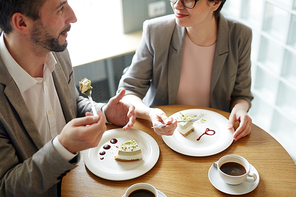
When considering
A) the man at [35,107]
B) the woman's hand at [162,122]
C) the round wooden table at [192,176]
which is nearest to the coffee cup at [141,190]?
the round wooden table at [192,176]

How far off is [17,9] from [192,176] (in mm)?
974

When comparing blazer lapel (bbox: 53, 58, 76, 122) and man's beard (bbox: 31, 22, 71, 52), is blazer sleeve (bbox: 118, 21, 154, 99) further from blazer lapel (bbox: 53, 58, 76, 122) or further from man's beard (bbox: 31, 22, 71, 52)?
man's beard (bbox: 31, 22, 71, 52)

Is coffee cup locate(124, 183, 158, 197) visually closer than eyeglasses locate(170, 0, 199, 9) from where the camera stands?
Yes

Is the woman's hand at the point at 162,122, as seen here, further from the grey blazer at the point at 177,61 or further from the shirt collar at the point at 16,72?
the shirt collar at the point at 16,72

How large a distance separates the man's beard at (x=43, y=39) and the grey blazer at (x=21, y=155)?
0.17 m

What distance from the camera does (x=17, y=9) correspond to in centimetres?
112

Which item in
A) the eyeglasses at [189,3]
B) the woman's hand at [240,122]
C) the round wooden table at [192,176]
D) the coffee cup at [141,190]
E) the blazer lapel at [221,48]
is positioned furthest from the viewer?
the blazer lapel at [221,48]

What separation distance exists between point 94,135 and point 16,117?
0.38 meters

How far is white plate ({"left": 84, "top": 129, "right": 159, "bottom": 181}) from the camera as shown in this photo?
1.20 meters

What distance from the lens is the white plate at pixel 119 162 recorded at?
1202 mm

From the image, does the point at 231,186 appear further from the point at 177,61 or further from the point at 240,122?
the point at 177,61

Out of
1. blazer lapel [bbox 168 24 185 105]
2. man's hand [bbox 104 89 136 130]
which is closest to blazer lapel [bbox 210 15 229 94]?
blazer lapel [bbox 168 24 185 105]

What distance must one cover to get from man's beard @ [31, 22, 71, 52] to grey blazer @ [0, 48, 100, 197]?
17 centimetres

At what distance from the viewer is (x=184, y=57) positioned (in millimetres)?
1792
